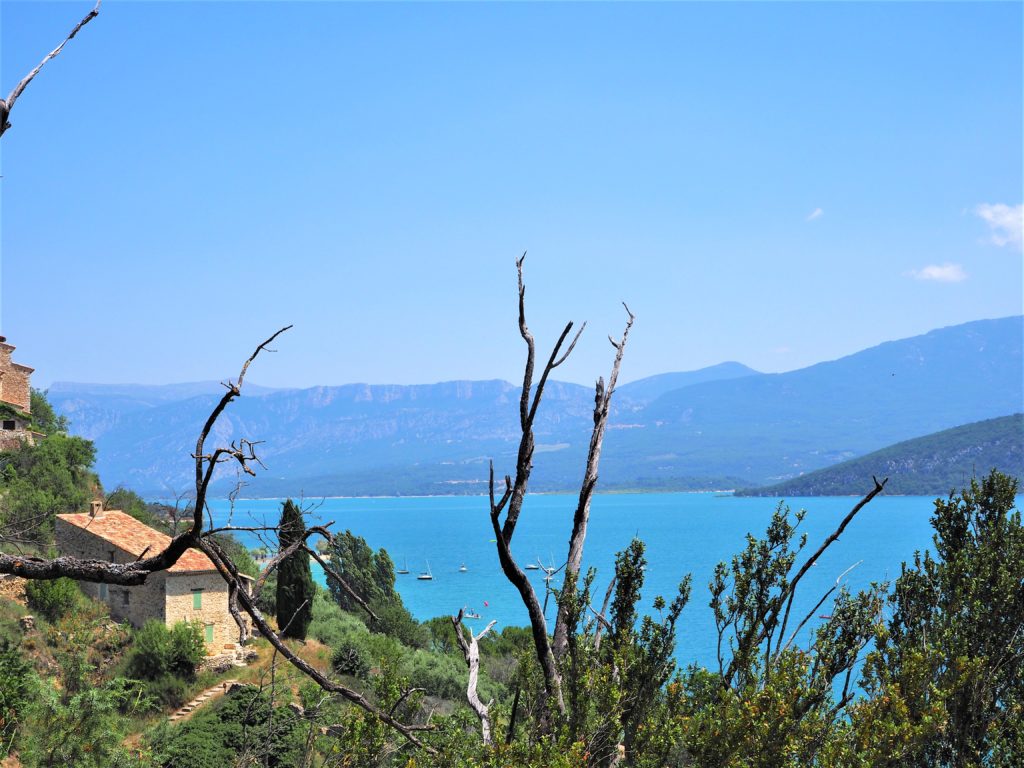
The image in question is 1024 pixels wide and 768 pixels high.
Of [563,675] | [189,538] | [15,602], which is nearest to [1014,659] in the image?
[563,675]

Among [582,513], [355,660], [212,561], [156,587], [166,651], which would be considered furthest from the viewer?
[355,660]

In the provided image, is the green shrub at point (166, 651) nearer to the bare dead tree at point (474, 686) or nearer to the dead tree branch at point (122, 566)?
the bare dead tree at point (474, 686)

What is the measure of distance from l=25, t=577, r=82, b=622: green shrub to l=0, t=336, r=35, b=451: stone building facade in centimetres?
1278

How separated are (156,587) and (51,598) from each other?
359cm

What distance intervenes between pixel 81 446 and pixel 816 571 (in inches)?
4155

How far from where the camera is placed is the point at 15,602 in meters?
31.7

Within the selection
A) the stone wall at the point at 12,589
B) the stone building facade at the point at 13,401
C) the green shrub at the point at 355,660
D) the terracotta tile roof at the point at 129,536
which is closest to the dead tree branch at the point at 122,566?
the terracotta tile roof at the point at 129,536

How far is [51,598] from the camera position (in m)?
31.9

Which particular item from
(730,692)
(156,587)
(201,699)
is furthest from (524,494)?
(156,587)

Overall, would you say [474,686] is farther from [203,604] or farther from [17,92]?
[203,604]

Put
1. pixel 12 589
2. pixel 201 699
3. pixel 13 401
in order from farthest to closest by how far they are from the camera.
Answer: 1. pixel 13 401
2. pixel 12 589
3. pixel 201 699

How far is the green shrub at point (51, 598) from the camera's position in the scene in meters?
31.7

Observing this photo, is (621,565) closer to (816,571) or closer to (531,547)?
(816,571)

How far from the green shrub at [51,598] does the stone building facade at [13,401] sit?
1278cm
